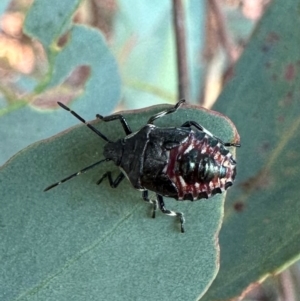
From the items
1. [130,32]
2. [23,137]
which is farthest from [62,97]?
[130,32]

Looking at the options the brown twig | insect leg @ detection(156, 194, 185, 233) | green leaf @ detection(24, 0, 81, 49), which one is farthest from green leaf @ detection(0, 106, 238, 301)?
the brown twig

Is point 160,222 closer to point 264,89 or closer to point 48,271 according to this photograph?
point 48,271

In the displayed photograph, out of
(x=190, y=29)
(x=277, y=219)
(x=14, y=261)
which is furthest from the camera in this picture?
(x=190, y=29)

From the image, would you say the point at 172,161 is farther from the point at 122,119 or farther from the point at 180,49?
the point at 180,49

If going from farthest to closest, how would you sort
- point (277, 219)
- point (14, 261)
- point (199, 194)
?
point (277, 219) < point (199, 194) < point (14, 261)

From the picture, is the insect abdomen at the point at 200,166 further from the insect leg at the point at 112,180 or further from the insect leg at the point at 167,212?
the insect leg at the point at 112,180

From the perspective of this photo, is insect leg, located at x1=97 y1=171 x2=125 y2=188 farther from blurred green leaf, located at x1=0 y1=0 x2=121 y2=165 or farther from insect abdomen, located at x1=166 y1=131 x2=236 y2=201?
blurred green leaf, located at x1=0 y1=0 x2=121 y2=165
